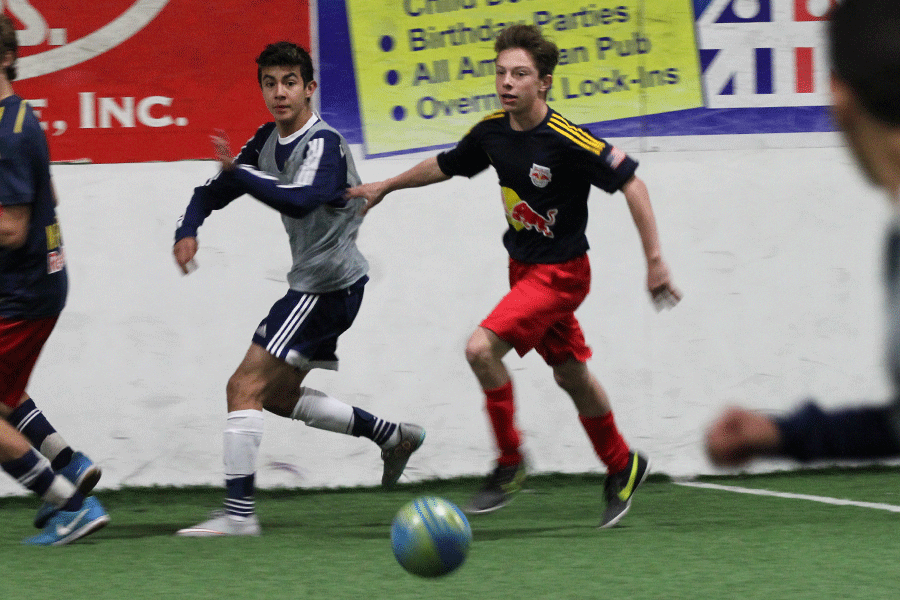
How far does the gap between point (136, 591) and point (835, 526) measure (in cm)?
268

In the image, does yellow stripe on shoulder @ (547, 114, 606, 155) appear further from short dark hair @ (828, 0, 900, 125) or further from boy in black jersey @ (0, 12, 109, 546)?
short dark hair @ (828, 0, 900, 125)

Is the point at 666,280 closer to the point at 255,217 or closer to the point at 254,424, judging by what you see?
the point at 254,424

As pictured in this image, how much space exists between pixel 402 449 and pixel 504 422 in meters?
0.66

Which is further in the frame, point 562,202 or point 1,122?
point 562,202

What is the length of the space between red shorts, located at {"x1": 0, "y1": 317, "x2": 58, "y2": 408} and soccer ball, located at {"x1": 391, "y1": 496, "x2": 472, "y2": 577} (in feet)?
5.47

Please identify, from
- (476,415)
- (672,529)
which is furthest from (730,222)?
(672,529)

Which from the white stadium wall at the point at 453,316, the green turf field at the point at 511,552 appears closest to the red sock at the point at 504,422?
the green turf field at the point at 511,552

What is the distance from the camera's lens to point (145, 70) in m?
6.04

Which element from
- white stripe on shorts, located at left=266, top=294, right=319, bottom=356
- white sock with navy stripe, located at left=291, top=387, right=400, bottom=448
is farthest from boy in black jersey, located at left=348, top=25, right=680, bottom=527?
white sock with navy stripe, located at left=291, top=387, right=400, bottom=448

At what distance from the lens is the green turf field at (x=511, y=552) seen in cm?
368

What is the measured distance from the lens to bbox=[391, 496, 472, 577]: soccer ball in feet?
11.5

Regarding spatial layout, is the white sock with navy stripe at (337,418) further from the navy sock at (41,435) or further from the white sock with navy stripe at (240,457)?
the navy sock at (41,435)

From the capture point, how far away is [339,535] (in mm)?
4758

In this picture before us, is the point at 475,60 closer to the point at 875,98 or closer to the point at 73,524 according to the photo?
the point at 73,524
